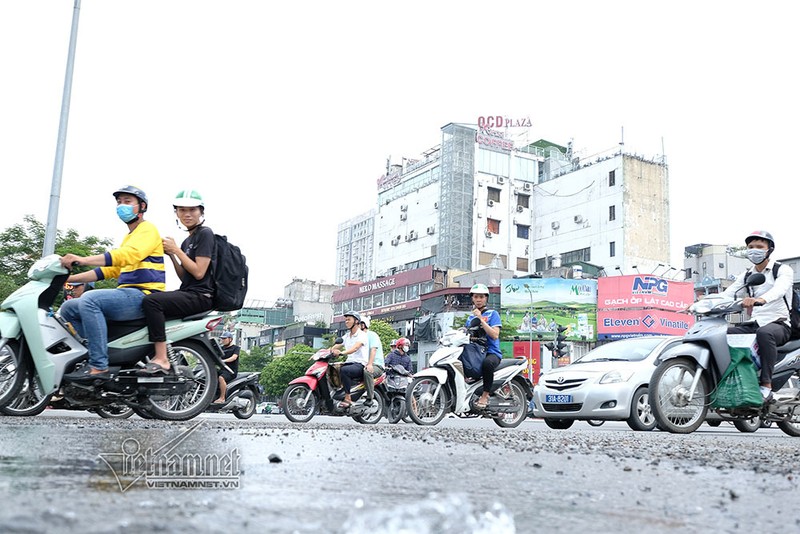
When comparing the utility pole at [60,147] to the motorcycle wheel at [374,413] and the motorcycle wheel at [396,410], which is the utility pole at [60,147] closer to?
the motorcycle wheel at [374,413]

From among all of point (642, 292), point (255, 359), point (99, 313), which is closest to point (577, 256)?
point (642, 292)

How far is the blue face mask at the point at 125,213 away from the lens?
255 inches

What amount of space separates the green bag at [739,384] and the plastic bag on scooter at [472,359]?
3.10 meters

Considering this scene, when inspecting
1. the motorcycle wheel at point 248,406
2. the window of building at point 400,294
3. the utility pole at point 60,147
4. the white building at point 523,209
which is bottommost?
the motorcycle wheel at point 248,406

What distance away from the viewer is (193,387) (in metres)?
6.70

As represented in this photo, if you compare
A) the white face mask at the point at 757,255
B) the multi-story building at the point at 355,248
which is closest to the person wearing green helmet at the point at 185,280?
the white face mask at the point at 757,255

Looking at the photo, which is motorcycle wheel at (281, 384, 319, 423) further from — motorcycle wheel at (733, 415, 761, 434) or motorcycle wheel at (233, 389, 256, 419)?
motorcycle wheel at (733, 415, 761, 434)

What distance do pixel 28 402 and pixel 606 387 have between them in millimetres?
6056

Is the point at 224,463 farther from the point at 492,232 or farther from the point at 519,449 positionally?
the point at 492,232

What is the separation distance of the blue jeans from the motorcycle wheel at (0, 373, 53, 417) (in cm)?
64

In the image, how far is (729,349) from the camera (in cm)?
795

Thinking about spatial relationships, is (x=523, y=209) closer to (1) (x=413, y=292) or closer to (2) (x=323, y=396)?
(1) (x=413, y=292)

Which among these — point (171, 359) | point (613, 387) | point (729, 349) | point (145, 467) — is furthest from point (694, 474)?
point (613, 387)

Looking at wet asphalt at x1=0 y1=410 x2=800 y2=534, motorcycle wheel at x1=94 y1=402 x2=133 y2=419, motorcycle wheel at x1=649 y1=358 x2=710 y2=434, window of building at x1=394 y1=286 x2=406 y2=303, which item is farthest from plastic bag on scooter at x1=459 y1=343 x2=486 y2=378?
window of building at x1=394 y1=286 x2=406 y2=303
